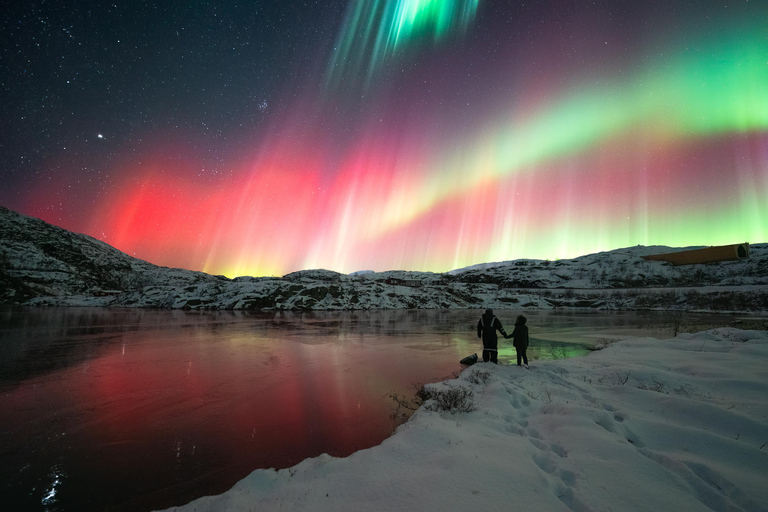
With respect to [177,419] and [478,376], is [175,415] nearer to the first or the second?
[177,419]

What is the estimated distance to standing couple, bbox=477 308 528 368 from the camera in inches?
464

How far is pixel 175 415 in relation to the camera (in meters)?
8.73

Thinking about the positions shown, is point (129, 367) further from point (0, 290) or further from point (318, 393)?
point (0, 290)

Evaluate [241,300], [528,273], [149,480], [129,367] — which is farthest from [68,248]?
[528,273]

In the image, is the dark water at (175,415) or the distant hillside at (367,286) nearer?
the dark water at (175,415)

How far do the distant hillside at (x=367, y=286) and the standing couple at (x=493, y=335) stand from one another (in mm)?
58534

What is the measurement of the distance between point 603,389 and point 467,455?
5840mm

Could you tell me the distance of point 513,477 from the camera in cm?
398

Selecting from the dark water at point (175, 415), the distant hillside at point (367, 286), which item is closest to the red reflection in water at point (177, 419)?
the dark water at point (175, 415)

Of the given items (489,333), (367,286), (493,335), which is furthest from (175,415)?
(367,286)

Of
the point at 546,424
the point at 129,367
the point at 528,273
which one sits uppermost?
the point at 528,273

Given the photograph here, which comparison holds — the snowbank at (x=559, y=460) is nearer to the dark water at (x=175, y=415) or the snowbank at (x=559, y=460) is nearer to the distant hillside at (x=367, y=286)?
the dark water at (x=175, y=415)

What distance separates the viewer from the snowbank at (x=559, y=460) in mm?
3557

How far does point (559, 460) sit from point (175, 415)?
968 cm
